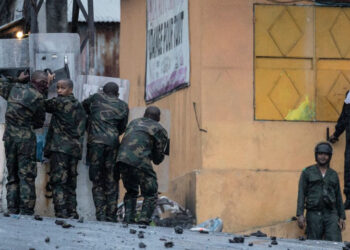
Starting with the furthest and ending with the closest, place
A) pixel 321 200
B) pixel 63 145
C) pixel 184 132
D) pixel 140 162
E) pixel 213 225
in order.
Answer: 1. pixel 184 132
2. pixel 213 225
3. pixel 321 200
4. pixel 140 162
5. pixel 63 145

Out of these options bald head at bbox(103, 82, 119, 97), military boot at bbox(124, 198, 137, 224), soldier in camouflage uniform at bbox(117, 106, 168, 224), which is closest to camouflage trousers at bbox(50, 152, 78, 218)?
soldier in camouflage uniform at bbox(117, 106, 168, 224)

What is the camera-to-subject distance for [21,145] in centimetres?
1481

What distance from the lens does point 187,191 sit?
19203 mm

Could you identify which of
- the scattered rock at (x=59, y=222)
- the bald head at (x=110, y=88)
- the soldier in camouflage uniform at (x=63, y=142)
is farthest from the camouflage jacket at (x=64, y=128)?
the scattered rock at (x=59, y=222)

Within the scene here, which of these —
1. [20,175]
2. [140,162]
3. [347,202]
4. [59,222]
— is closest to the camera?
[59,222]

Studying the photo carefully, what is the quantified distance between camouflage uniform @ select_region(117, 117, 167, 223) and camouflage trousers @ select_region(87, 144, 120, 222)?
134mm

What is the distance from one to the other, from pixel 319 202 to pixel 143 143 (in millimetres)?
2803

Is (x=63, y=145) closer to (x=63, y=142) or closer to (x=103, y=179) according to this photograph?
(x=63, y=142)

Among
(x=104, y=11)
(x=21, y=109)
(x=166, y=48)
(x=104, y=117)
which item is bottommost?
(x=104, y=117)

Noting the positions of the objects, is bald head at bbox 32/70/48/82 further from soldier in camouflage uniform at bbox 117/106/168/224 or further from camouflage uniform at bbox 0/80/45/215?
soldier in camouflage uniform at bbox 117/106/168/224

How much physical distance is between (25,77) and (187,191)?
4.54m

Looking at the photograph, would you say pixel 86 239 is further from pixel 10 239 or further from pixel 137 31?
pixel 137 31

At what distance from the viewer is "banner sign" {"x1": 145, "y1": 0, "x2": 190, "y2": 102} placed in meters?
20.1

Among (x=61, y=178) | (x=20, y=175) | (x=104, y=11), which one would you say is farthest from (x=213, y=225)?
(x=104, y=11)
